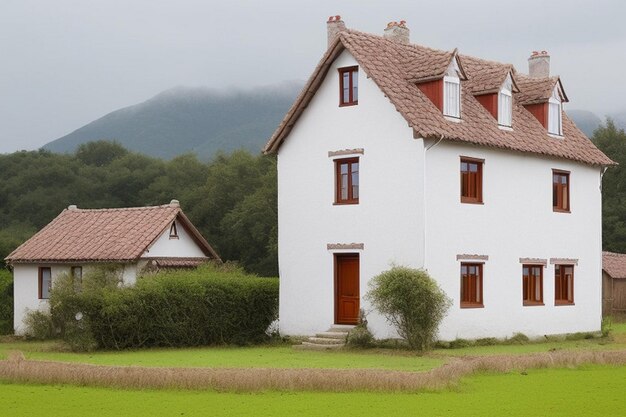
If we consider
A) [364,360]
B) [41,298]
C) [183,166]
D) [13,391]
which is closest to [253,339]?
[364,360]

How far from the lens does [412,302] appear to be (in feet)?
101

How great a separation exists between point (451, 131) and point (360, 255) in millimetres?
5145

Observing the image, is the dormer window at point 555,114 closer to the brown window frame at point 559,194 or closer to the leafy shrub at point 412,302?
the brown window frame at point 559,194

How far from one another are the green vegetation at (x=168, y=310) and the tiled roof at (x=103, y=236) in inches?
144

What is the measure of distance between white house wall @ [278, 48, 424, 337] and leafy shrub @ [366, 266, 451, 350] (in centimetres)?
147

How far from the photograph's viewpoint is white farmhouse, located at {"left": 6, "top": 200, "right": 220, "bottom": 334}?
41094 millimetres

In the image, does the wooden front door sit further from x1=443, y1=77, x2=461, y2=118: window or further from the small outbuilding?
the small outbuilding

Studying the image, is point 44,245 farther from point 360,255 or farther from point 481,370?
point 481,370

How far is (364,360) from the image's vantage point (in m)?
28.8

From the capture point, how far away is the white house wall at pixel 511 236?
1312 inches

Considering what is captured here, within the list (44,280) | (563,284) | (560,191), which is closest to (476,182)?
(560,191)

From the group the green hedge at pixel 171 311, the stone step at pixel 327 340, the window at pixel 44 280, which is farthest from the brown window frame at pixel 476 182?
the window at pixel 44 280

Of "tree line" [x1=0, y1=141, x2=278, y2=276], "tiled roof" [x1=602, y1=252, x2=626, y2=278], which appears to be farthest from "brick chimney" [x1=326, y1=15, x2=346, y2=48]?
"tree line" [x1=0, y1=141, x2=278, y2=276]

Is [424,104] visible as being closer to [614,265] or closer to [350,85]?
[350,85]
